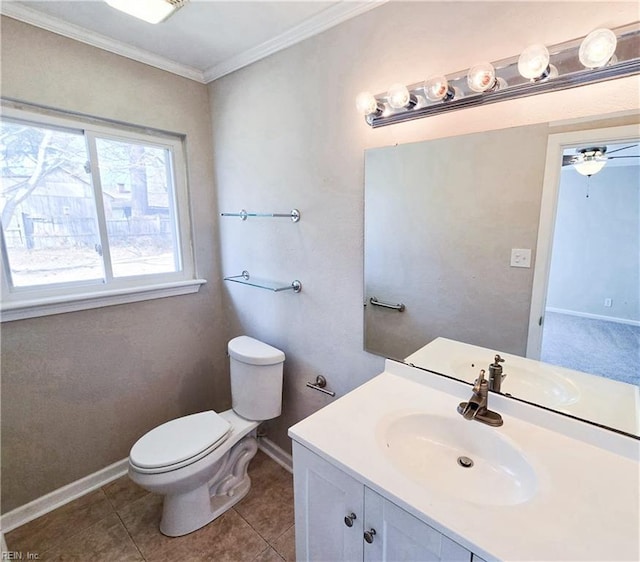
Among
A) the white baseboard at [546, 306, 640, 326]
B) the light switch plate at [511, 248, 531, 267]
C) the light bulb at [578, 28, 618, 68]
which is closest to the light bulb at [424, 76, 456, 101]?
the light bulb at [578, 28, 618, 68]

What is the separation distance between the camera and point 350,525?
2.93 feet

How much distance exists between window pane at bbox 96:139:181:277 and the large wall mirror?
137 centimetres

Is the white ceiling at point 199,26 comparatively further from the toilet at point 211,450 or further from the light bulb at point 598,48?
the toilet at point 211,450

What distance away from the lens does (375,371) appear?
5.03ft

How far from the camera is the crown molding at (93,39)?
4.61 feet

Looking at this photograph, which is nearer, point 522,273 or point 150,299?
point 522,273

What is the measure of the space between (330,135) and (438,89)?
0.54m

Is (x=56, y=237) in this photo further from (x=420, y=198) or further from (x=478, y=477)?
(x=478, y=477)

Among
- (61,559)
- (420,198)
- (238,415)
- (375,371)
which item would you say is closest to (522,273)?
(420,198)

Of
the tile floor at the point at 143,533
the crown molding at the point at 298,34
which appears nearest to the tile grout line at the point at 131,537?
the tile floor at the point at 143,533

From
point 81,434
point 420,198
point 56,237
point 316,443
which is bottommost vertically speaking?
point 81,434

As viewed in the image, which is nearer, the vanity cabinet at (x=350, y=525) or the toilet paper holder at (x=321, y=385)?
the vanity cabinet at (x=350, y=525)

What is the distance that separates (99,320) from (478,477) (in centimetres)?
192

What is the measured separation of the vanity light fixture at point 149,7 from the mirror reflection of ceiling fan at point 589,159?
140 cm
